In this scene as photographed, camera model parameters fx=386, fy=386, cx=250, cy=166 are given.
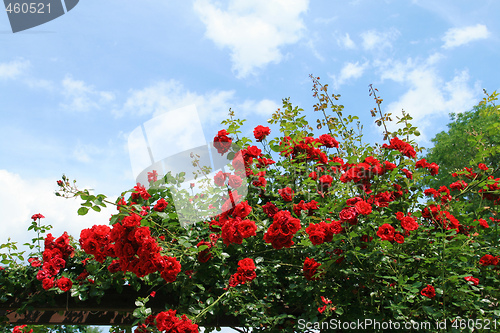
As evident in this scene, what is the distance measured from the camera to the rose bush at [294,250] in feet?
8.52

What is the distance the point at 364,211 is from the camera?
2.48 metres

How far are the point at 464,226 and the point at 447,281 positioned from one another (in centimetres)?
78

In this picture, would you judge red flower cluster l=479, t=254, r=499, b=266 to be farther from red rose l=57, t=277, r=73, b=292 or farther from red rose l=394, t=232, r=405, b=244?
red rose l=57, t=277, r=73, b=292

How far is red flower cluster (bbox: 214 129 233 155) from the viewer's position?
3.73 m

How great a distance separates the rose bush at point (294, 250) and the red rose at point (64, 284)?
0.02 m

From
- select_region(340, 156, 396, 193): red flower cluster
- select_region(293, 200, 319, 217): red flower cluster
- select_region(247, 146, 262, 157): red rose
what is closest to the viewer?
select_region(340, 156, 396, 193): red flower cluster

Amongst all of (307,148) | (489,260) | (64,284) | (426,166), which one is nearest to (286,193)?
(307,148)

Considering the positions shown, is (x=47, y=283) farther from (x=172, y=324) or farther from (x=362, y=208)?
(x=362, y=208)

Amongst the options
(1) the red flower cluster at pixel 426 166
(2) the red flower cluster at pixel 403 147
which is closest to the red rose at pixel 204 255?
(2) the red flower cluster at pixel 403 147

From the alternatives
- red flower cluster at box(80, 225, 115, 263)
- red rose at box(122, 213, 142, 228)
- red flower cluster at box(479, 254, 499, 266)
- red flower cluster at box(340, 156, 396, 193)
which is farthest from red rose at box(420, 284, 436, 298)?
red flower cluster at box(80, 225, 115, 263)

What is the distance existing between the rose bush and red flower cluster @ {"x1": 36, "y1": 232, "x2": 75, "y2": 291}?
0.04ft

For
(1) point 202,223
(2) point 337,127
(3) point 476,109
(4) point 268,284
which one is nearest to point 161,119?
(1) point 202,223

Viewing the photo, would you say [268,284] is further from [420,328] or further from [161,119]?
[161,119]

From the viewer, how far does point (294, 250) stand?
10.4ft
